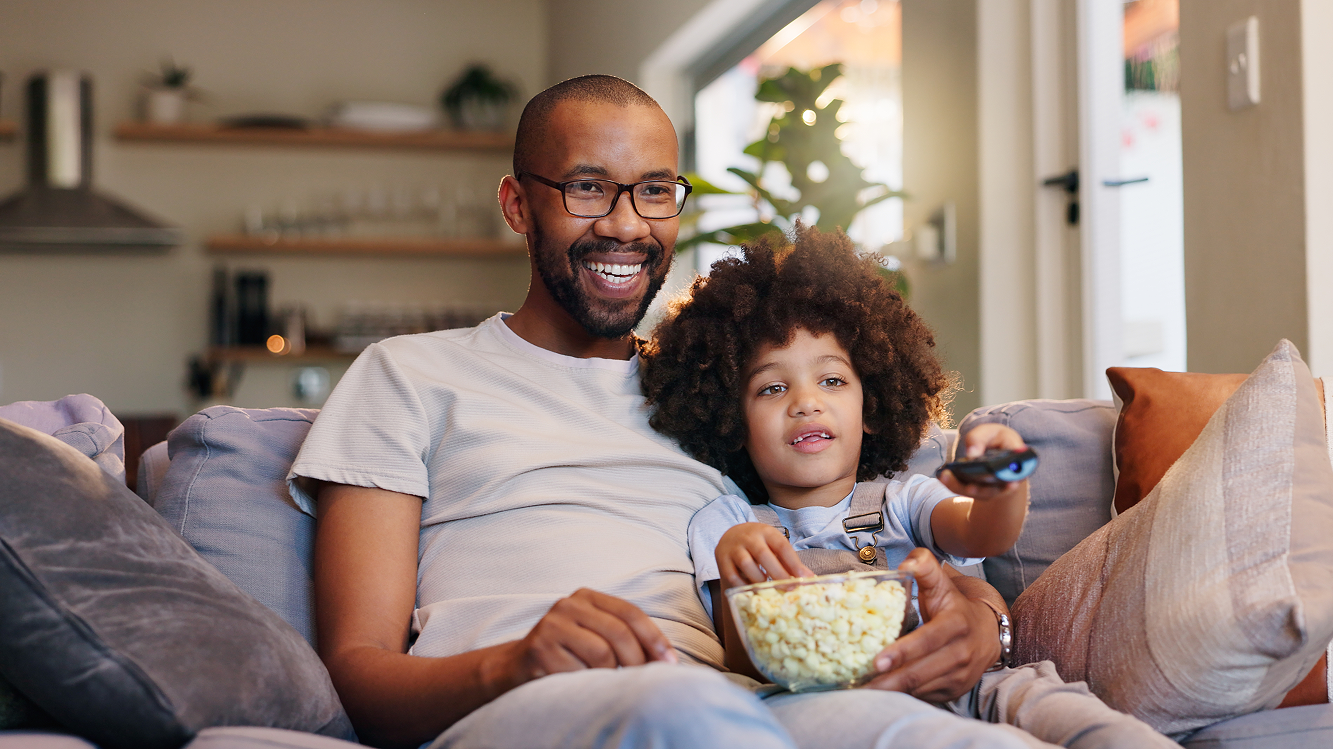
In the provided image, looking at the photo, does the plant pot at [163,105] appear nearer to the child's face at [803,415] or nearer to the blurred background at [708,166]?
the blurred background at [708,166]

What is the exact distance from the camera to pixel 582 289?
4.74 feet

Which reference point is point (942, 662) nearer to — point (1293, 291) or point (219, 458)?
point (219, 458)

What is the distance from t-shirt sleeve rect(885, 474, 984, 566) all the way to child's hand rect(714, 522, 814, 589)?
0.29 meters

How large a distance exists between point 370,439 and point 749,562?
0.48m

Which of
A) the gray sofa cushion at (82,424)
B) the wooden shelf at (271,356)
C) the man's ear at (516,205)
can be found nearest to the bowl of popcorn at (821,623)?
the man's ear at (516,205)

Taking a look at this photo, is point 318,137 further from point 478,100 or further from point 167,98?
point 478,100

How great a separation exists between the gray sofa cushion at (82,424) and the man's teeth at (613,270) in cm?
63

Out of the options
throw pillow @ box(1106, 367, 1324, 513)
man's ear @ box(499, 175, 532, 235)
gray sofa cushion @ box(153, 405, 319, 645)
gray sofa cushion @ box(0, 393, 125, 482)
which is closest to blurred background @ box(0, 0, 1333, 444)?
throw pillow @ box(1106, 367, 1324, 513)

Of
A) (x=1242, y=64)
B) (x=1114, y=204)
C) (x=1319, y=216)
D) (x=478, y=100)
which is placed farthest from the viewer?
(x=478, y=100)

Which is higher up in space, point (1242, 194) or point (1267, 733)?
point (1242, 194)

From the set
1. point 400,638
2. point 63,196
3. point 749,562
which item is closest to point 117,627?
point 400,638

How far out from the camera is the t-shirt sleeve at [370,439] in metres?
1.25

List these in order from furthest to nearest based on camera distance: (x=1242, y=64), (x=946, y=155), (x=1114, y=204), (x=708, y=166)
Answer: (x=708, y=166)
(x=946, y=155)
(x=1114, y=204)
(x=1242, y=64)

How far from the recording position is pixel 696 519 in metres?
1.36
